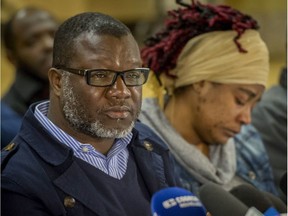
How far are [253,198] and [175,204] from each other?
1.27 ft

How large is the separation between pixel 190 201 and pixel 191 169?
81cm

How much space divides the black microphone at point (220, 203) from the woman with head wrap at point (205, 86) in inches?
17.7

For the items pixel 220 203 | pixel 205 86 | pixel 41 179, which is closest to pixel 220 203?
pixel 220 203

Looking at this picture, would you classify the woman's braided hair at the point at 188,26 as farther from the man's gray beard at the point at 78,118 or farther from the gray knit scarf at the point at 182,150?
the man's gray beard at the point at 78,118

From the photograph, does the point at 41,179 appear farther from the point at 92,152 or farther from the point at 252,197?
the point at 252,197

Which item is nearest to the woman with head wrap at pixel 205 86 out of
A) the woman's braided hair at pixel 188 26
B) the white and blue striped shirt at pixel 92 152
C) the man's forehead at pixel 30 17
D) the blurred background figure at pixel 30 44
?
the woman's braided hair at pixel 188 26

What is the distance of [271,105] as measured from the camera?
264 centimetres

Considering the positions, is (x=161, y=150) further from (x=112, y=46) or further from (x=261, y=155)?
(x=261, y=155)

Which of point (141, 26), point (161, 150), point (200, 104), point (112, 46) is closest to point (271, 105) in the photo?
point (200, 104)

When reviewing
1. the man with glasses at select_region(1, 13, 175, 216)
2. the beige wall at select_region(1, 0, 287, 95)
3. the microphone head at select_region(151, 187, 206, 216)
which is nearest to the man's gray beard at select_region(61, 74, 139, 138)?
the man with glasses at select_region(1, 13, 175, 216)

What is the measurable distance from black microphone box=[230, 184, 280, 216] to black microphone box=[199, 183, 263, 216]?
0.03m

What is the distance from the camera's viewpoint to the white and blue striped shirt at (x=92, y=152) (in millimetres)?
1471

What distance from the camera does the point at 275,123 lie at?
2584 millimetres

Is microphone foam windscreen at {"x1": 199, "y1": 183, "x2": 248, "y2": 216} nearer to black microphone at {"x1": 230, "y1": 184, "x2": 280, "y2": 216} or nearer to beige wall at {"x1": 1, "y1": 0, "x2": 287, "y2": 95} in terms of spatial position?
black microphone at {"x1": 230, "y1": 184, "x2": 280, "y2": 216}
